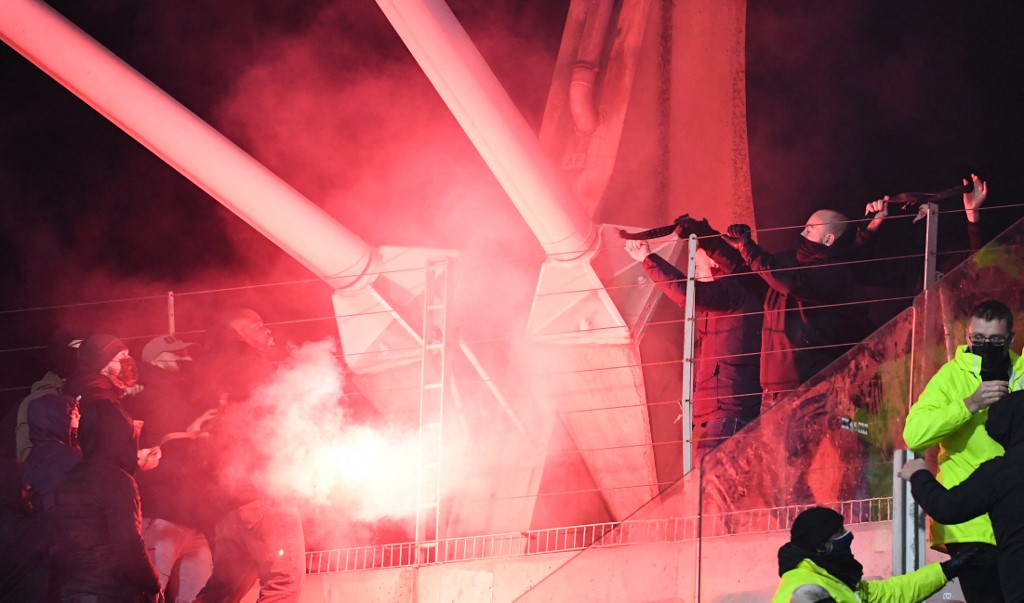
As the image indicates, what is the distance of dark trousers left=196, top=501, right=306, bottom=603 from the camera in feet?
16.0

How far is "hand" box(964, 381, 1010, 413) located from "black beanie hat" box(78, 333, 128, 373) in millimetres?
3247

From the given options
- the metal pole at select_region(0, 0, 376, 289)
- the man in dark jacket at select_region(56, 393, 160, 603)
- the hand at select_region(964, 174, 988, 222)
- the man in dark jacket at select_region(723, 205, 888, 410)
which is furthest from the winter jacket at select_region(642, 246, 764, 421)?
the man in dark jacket at select_region(56, 393, 160, 603)

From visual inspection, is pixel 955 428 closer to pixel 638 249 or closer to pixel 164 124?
pixel 638 249

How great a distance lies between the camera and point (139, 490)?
17.2 feet

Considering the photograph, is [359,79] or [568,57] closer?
[568,57]

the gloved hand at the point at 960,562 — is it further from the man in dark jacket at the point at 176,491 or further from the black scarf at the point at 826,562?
the man in dark jacket at the point at 176,491

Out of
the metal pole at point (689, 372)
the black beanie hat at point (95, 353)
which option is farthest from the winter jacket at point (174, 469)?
the metal pole at point (689, 372)

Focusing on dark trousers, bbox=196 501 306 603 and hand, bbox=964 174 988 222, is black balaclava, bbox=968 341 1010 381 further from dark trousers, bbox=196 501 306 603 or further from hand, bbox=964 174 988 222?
dark trousers, bbox=196 501 306 603

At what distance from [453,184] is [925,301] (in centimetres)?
522

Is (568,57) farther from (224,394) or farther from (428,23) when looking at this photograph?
(224,394)

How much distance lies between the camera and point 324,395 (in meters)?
6.16

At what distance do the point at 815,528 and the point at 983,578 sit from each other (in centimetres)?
50

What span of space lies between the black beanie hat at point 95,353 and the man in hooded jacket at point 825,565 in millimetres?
3024

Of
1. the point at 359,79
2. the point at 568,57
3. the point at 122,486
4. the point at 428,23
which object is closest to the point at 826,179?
the point at 568,57
